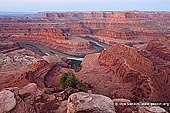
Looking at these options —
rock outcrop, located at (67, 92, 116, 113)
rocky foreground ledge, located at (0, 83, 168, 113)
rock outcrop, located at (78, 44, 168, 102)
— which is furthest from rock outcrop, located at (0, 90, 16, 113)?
rock outcrop, located at (78, 44, 168, 102)

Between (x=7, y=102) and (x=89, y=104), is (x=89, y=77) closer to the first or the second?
(x=7, y=102)

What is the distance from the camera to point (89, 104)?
12.8m

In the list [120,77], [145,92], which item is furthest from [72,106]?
[120,77]

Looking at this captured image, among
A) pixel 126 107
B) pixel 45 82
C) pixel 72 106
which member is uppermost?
pixel 72 106

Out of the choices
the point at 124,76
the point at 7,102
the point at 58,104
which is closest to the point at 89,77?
the point at 124,76

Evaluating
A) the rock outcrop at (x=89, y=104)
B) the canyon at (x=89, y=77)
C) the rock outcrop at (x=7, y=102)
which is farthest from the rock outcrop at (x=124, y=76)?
the rock outcrop at (x=7, y=102)

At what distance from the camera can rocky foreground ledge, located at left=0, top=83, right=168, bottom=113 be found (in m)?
12.8

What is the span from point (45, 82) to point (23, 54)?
72.8 ft

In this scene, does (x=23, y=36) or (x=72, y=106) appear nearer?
(x=72, y=106)

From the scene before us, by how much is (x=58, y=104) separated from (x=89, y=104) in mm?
6610

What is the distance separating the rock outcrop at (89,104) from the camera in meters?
12.5

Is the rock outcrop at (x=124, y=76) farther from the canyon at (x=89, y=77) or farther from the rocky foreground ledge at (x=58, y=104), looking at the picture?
the rocky foreground ledge at (x=58, y=104)

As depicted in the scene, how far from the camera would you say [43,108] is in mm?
17906

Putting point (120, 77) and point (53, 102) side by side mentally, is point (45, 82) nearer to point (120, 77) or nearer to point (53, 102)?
point (120, 77)
